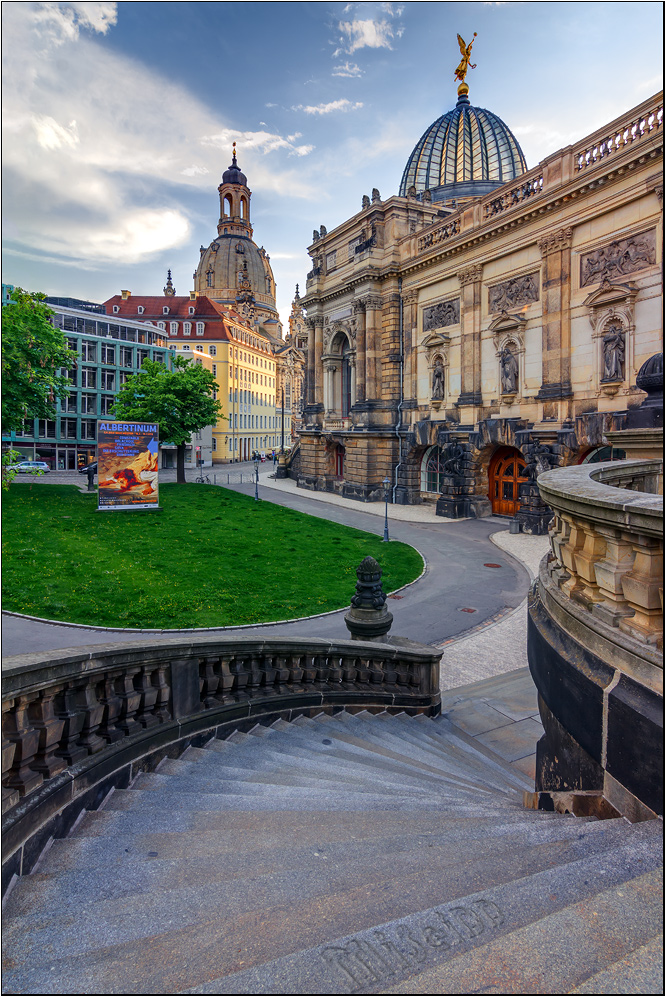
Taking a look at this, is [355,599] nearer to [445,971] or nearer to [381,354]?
[445,971]

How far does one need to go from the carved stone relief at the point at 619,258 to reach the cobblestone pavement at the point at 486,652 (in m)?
15.9

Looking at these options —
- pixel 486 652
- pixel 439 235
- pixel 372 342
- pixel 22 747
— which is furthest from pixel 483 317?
pixel 22 747

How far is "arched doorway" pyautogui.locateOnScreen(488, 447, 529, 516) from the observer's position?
30.6 metres

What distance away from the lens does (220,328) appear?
79.3 meters

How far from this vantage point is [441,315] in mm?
34375

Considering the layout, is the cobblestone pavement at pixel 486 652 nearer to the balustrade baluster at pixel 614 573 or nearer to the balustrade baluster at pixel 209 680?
the balustrade baluster at pixel 209 680

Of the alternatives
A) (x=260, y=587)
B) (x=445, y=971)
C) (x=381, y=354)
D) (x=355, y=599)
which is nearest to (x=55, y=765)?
(x=445, y=971)

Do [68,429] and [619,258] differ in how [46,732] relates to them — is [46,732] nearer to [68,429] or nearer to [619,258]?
[619,258]

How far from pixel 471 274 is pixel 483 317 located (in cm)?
263

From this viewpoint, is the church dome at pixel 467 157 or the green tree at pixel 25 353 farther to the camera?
the church dome at pixel 467 157

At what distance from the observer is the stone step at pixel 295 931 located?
2297 mm

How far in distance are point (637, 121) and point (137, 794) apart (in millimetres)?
28221

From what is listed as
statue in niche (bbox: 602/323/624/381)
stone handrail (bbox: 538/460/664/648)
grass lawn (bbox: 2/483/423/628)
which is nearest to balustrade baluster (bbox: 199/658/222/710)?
stone handrail (bbox: 538/460/664/648)

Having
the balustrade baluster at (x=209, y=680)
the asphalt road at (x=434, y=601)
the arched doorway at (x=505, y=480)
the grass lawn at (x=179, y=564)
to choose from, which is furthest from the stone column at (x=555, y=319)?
the balustrade baluster at (x=209, y=680)
